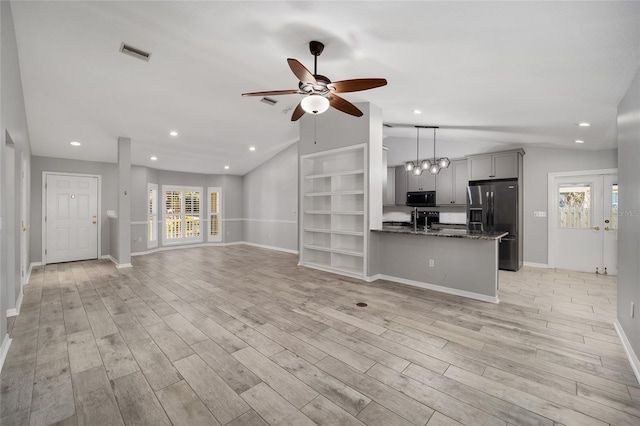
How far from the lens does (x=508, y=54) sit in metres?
2.45

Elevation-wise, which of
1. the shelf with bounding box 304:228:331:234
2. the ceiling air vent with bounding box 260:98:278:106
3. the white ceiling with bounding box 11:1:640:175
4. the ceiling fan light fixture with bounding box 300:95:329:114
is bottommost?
the shelf with bounding box 304:228:331:234

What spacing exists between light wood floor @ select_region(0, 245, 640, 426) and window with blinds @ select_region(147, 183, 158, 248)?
3951 millimetres

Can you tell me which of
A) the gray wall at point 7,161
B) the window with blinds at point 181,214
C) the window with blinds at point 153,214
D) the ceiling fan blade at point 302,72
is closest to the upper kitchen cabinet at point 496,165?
the ceiling fan blade at point 302,72

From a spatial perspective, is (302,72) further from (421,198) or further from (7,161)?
(421,198)

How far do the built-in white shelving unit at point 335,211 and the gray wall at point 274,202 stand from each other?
195cm

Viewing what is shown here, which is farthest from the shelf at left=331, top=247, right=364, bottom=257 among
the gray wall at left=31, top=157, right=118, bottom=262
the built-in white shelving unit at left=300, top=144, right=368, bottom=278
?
the gray wall at left=31, top=157, right=118, bottom=262

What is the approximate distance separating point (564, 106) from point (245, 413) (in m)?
4.53

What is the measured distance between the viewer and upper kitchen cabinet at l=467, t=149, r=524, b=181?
220 inches

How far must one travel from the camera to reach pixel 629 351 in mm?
2342

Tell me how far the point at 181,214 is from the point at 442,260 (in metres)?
7.98

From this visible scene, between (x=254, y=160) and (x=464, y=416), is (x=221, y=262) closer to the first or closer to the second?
(x=254, y=160)

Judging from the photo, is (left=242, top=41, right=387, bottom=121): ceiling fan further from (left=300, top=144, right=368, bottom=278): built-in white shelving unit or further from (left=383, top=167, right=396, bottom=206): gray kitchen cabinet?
(left=383, top=167, right=396, bottom=206): gray kitchen cabinet

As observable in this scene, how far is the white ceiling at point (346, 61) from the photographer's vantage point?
84.4 inches

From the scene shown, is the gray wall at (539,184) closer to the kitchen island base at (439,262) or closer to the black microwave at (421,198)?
the black microwave at (421,198)
